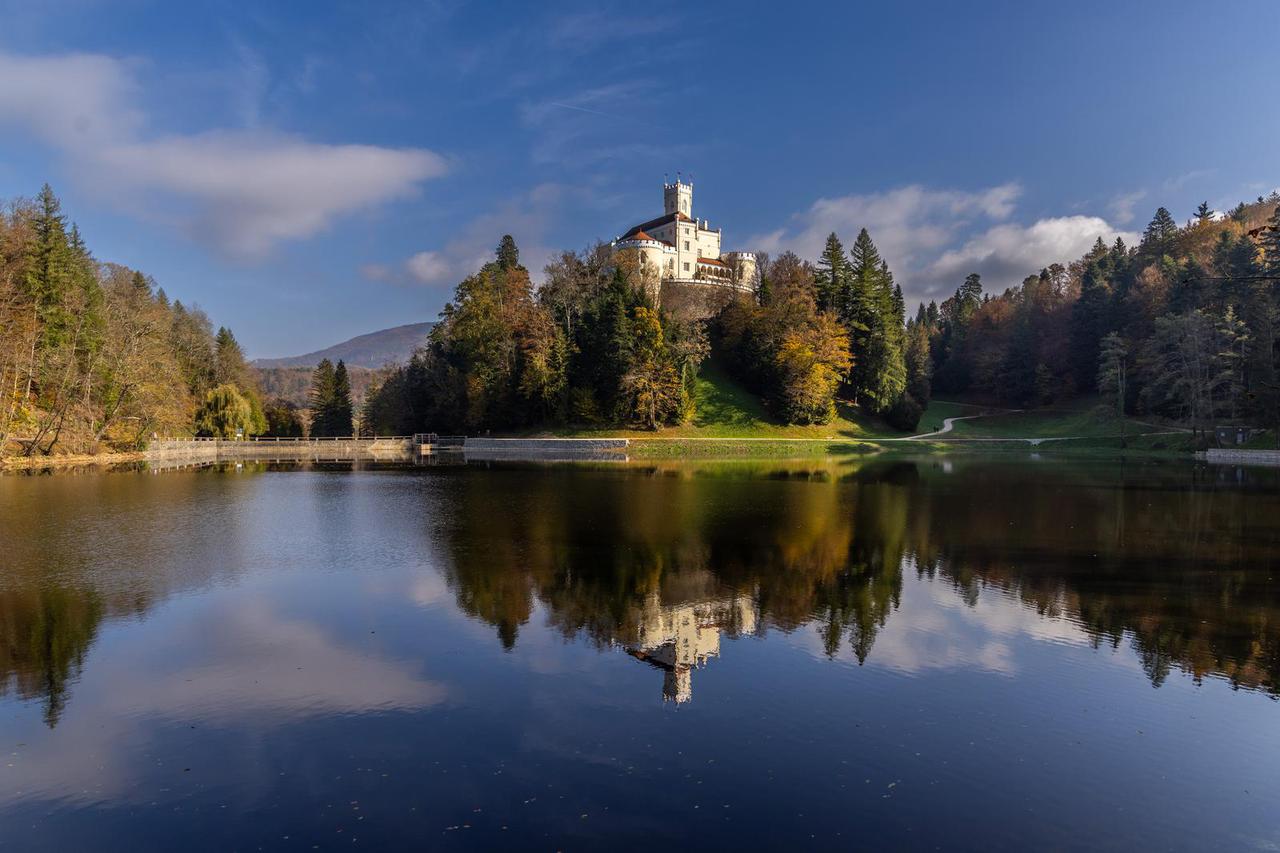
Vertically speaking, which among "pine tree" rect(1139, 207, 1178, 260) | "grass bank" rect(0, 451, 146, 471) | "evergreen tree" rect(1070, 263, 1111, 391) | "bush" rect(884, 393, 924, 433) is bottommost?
"grass bank" rect(0, 451, 146, 471)

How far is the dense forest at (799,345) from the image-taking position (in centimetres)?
5688

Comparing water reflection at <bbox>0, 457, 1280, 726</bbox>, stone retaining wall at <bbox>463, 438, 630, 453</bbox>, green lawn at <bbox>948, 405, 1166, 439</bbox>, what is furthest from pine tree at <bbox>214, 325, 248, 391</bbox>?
green lawn at <bbox>948, 405, 1166, 439</bbox>

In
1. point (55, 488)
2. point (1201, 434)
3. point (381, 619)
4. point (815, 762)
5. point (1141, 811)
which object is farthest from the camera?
point (1201, 434)

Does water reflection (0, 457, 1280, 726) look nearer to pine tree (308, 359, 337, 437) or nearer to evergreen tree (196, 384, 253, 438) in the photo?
evergreen tree (196, 384, 253, 438)

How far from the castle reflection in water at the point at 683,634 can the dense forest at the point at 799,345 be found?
48855 millimetres

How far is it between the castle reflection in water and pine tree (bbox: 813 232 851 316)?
65.4m

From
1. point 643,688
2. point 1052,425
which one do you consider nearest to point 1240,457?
point 1052,425

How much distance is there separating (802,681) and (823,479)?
28007mm

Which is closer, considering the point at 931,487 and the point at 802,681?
the point at 802,681

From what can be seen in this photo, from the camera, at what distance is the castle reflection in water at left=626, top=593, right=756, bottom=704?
9564 mm

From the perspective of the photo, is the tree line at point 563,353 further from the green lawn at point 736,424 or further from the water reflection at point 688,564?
the water reflection at point 688,564

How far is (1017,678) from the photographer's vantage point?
9523mm

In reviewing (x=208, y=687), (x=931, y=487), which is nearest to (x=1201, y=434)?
(x=931, y=487)

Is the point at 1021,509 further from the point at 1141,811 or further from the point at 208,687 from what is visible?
the point at 208,687
